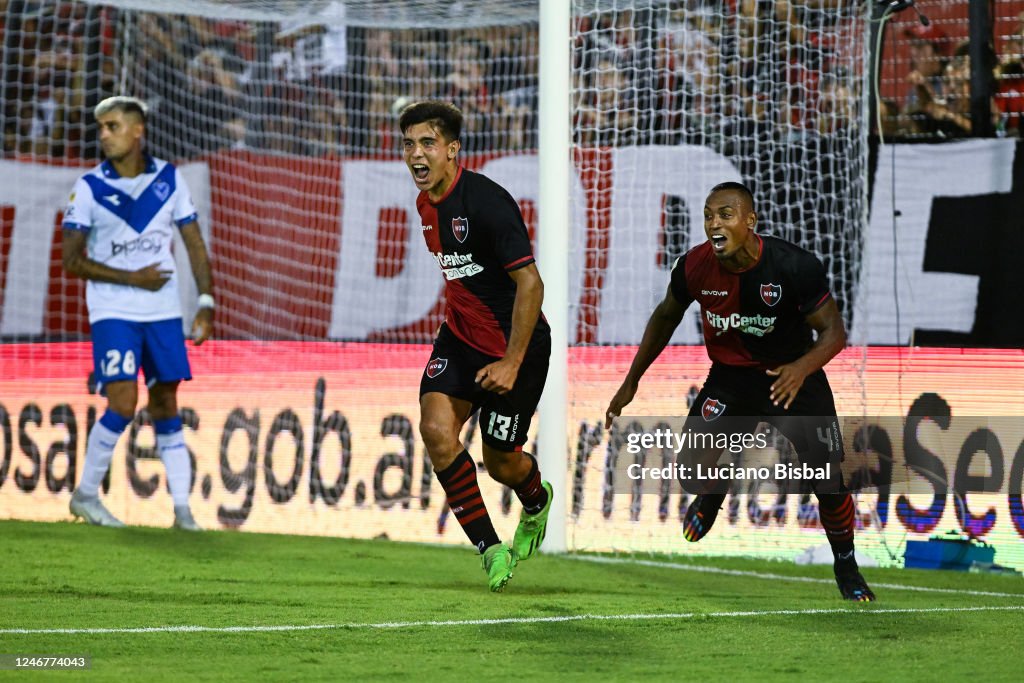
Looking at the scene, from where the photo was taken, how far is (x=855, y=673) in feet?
16.0

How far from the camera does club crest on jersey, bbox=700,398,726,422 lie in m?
7.18

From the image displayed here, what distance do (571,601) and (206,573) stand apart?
2009mm

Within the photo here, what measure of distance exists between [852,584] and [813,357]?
1.17 metres

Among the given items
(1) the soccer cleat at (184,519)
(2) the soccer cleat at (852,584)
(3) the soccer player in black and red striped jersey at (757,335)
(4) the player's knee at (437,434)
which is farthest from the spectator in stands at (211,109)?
(2) the soccer cleat at (852,584)

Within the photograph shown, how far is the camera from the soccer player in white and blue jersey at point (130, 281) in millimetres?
9094

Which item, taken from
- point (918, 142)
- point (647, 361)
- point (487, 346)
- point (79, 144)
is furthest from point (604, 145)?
point (79, 144)

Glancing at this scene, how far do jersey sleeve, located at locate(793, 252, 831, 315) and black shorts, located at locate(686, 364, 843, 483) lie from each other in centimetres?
36

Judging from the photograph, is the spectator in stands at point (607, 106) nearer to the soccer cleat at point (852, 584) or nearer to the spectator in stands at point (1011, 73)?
the spectator in stands at point (1011, 73)

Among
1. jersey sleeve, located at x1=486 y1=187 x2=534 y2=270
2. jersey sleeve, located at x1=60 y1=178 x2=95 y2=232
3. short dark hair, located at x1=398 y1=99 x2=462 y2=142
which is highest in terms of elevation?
short dark hair, located at x1=398 y1=99 x2=462 y2=142

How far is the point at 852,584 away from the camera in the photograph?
6.98 m

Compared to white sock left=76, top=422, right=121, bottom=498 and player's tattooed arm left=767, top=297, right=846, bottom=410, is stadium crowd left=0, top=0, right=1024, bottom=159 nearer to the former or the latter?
white sock left=76, top=422, right=121, bottom=498

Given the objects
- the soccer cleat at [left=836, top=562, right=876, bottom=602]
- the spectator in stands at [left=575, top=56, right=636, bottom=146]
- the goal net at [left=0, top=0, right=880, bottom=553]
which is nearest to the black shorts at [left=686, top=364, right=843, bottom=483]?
the soccer cleat at [left=836, top=562, right=876, bottom=602]

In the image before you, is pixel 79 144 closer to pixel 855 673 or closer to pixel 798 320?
pixel 798 320

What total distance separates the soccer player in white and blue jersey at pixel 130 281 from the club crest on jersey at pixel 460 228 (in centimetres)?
343
